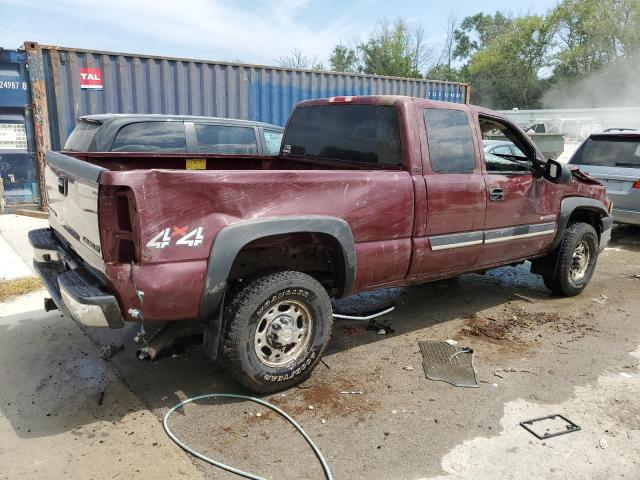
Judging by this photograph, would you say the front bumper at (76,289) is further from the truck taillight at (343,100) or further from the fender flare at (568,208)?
the fender flare at (568,208)

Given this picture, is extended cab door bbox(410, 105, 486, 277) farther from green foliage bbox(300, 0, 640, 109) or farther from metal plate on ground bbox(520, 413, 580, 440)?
green foliage bbox(300, 0, 640, 109)

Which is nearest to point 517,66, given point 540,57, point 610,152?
point 540,57

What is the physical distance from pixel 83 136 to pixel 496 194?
4.76m

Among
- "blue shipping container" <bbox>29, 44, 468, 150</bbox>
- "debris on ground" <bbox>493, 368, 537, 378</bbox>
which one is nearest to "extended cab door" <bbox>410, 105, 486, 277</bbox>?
"debris on ground" <bbox>493, 368, 537, 378</bbox>

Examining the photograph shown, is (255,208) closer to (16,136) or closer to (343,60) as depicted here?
(16,136)

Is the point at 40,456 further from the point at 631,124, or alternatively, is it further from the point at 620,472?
the point at 631,124

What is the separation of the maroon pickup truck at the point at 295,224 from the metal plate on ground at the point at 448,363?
0.60 meters

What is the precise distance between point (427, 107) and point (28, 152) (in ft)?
24.8

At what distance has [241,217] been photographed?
124 inches

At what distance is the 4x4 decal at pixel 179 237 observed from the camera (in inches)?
112

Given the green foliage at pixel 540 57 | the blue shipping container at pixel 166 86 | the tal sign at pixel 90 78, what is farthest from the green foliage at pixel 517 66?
the tal sign at pixel 90 78

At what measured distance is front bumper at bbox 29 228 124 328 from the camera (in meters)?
2.84

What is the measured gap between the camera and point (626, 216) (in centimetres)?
810

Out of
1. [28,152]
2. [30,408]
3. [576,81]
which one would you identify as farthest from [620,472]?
[576,81]
